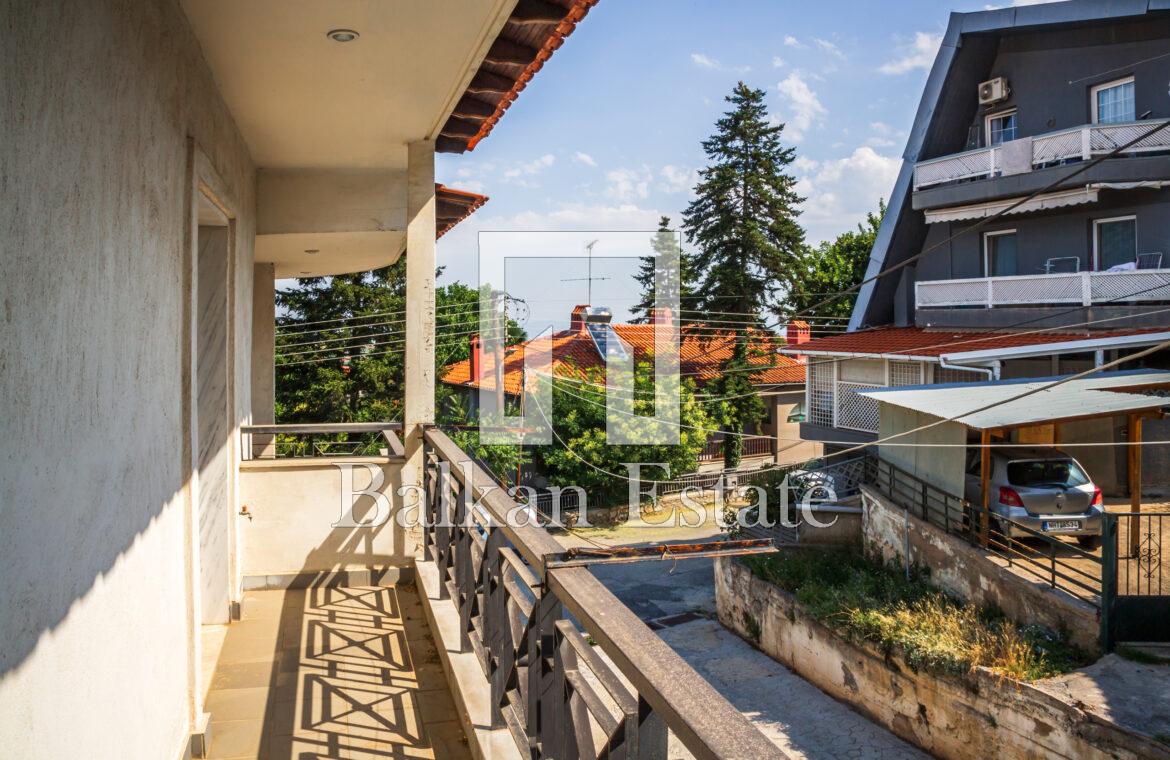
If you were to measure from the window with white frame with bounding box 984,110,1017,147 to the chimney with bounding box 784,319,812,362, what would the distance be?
9859mm

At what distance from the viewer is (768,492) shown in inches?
609

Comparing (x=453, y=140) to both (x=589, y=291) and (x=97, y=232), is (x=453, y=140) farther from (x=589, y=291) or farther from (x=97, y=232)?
(x=589, y=291)

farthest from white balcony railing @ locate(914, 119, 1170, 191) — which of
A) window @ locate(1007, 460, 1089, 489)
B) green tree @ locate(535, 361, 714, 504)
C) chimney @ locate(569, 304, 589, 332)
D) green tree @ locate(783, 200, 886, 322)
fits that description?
chimney @ locate(569, 304, 589, 332)

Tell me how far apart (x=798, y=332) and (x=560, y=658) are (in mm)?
26594

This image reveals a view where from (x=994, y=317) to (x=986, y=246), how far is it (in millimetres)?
1870

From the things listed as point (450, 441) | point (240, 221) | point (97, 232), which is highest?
point (240, 221)

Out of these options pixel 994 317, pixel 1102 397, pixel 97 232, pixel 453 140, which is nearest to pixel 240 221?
pixel 453 140

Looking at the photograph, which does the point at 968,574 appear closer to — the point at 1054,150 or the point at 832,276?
the point at 1054,150

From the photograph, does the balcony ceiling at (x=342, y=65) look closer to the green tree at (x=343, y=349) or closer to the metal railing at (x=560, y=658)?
the metal railing at (x=560, y=658)

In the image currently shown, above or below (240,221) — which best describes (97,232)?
below

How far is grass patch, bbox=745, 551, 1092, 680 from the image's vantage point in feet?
29.7

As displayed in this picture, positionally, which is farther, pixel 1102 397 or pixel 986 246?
pixel 986 246

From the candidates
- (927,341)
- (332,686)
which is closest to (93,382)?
(332,686)

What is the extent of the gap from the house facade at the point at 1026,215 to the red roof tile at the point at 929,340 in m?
0.06
